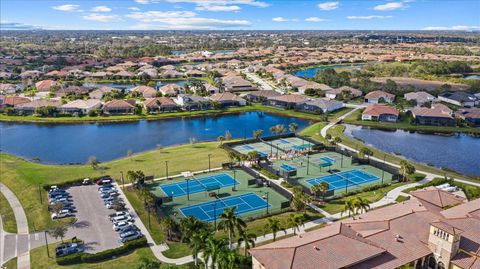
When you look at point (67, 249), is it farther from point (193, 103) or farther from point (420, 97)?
point (420, 97)

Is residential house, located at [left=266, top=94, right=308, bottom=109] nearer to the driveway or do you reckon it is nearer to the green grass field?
the green grass field

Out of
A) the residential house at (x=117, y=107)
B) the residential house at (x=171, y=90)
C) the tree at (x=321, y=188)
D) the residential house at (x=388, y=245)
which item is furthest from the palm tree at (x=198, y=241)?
the residential house at (x=171, y=90)

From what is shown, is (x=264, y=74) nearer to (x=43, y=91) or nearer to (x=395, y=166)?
(x=43, y=91)

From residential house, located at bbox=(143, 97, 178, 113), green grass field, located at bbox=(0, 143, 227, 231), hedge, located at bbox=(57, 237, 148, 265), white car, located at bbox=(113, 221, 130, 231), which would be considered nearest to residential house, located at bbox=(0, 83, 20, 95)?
residential house, located at bbox=(143, 97, 178, 113)

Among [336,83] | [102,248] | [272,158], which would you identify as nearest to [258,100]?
[336,83]

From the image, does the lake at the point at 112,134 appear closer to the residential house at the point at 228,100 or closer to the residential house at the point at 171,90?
the residential house at the point at 228,100

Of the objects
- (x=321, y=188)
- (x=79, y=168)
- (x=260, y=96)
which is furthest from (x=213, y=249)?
(x=260, y=96)
